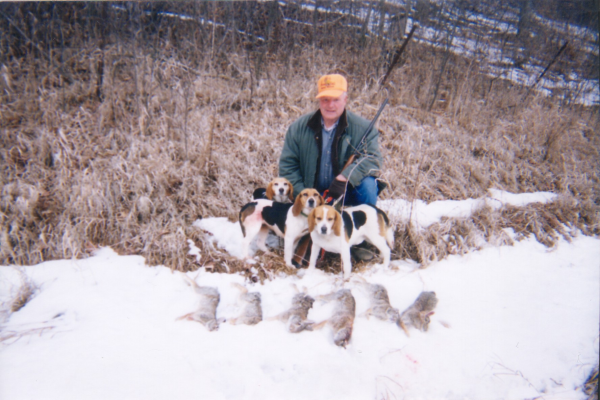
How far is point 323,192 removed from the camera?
10.7 feet

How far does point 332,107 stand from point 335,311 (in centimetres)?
182

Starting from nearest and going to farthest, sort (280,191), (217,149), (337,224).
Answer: (337,224), (280,191), (217,149)

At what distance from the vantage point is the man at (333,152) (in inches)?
114

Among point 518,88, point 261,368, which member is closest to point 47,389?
point 261,368

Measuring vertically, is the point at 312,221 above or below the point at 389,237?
above

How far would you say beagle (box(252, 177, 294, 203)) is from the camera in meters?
3.10

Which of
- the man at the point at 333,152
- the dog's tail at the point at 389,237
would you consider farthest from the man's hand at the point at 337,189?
the dog's tail at the point at 389,237

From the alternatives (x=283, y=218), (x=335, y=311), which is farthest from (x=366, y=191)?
(x=335, y=311)

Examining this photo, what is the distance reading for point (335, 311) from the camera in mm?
2229

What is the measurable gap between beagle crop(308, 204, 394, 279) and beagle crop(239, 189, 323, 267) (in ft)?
0.51

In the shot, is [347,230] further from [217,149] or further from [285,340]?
[217,149]

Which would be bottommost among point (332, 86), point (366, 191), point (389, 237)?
point (389, 237)

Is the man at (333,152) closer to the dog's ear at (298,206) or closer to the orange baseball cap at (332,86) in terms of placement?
the orange baseball cap at (332,86)

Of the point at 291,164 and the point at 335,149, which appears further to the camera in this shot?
the point at 291,164
